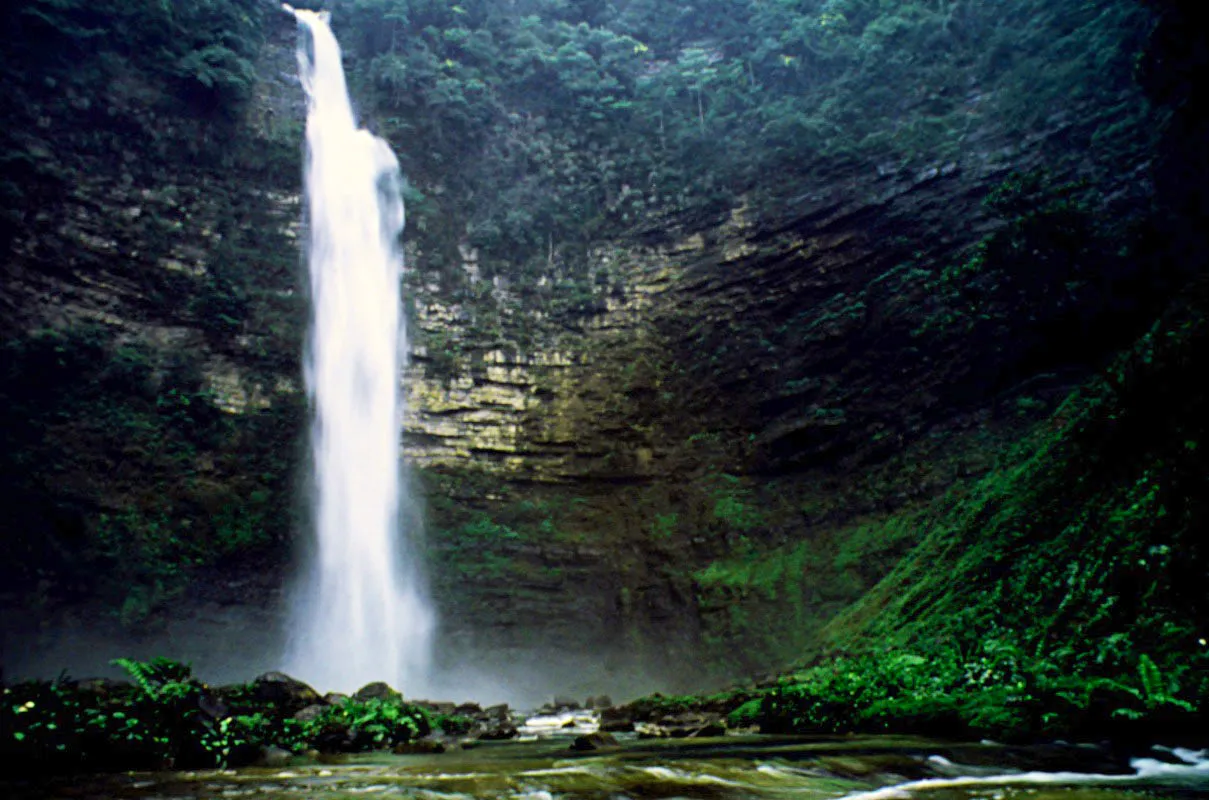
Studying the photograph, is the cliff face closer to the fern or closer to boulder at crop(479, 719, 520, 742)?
boulder at crop(479, 719, 520, 742)

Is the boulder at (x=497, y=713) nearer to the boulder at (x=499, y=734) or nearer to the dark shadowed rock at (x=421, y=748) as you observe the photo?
the boulder at (x=499, y=734)

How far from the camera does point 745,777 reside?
10.1ft

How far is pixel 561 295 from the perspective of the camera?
2039cm

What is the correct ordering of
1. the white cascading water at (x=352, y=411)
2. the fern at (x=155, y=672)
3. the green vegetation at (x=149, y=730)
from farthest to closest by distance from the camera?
the white cascading water at (x=352, y=411), the fern at (x=155, y=672), the green vegetation at (x=149, y=730)

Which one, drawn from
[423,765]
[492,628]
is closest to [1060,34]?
[492,628]

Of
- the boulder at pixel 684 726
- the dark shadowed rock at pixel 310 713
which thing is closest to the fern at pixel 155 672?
the dark shadowed rock at pixel 310 713

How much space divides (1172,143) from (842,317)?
6709 mm

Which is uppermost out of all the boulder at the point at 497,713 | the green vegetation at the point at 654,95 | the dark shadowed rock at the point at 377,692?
the green vegetation at the point at 654,95

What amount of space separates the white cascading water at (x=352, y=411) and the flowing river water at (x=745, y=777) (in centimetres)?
1215

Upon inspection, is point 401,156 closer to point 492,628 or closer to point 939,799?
point 492,628

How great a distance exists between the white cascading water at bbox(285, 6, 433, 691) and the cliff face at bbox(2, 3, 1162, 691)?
0.61 m

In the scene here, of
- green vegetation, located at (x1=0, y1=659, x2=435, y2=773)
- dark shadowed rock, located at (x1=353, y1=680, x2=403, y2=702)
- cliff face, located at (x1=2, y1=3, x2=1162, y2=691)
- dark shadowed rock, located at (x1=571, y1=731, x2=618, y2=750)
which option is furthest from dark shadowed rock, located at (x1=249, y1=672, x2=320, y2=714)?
cliff face, located at (x1=2, y1=3, x2=1162, y2=691)

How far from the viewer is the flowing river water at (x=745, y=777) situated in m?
2.61

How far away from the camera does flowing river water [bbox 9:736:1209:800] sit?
261cm
